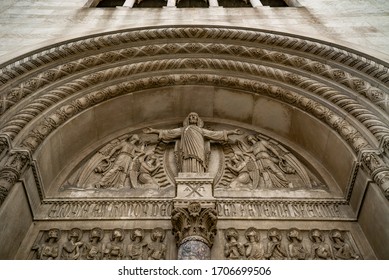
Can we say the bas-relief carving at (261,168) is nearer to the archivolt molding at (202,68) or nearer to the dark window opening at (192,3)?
the archivolt molding at (202,68)

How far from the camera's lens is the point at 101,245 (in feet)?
14.8

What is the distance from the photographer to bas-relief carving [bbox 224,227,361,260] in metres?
4.37

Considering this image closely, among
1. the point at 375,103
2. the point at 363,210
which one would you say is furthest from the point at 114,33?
the point at 363,210

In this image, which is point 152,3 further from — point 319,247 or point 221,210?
point 319,247

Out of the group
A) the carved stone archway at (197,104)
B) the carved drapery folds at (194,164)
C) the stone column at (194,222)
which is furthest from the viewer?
the carved drapery folds at (194,164)

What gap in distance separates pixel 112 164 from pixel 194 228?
2.34m

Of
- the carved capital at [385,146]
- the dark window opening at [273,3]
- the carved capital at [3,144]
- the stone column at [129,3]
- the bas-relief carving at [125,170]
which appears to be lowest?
the carved capital at [3,144]

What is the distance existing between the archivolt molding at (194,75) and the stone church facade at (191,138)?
0.08 feet

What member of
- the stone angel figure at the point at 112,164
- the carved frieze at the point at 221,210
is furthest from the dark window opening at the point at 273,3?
the carved frieze at the point at 221,210

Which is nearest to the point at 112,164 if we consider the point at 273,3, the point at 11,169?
the point at 11,169

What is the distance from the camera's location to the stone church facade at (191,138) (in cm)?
445

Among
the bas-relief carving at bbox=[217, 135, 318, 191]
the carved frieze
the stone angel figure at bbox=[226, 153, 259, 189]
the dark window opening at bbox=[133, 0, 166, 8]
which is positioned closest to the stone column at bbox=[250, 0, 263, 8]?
the dark window opening at bbox=[133, 0, 166, 8]
